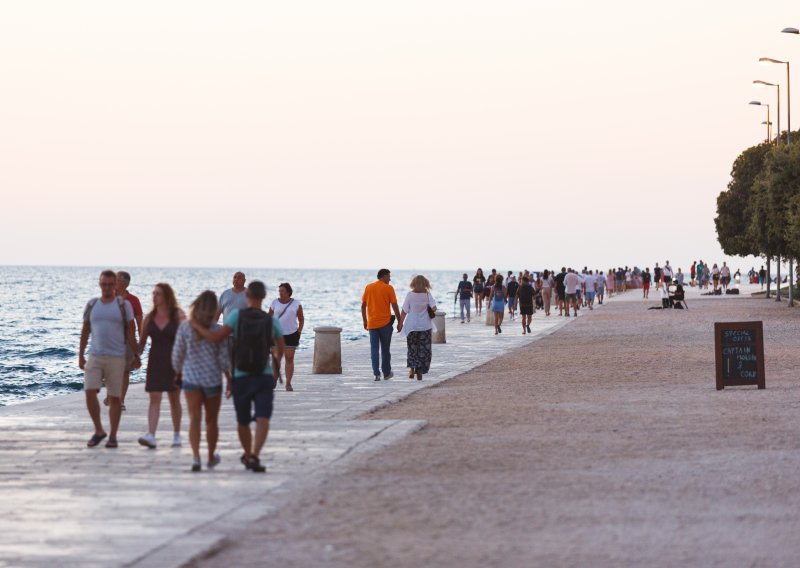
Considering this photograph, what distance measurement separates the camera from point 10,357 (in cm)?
4484

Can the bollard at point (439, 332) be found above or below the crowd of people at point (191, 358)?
below

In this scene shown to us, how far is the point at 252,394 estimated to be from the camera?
35.3ft

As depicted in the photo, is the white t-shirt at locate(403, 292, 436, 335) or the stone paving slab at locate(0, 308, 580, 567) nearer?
the stone paving slab at locate(0, 308, 580, 567)

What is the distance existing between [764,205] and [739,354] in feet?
126

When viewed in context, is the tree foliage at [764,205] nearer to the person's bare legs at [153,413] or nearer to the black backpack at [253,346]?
the person's bare legs at [153,413]

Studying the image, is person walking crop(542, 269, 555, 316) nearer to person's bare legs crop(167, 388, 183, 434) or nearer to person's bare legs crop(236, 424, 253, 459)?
person's bare legs crop(167, 388, 183, 434)

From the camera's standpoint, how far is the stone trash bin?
22.9 m

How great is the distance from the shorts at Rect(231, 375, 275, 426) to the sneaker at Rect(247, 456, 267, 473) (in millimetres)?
316

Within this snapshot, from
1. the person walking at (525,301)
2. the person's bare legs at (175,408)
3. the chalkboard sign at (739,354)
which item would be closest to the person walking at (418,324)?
the chalkboard sign at (739,354)

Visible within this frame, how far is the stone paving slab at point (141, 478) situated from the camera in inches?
308

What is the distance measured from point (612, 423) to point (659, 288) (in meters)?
72.0

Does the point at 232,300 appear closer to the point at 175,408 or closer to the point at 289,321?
the point at 289,321

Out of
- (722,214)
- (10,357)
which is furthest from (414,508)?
(722,214)

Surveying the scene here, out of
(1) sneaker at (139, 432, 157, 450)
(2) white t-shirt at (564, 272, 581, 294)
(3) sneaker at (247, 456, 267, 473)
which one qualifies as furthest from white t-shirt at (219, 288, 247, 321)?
(2) white t-shirt at (564, 272, 581, 294)
